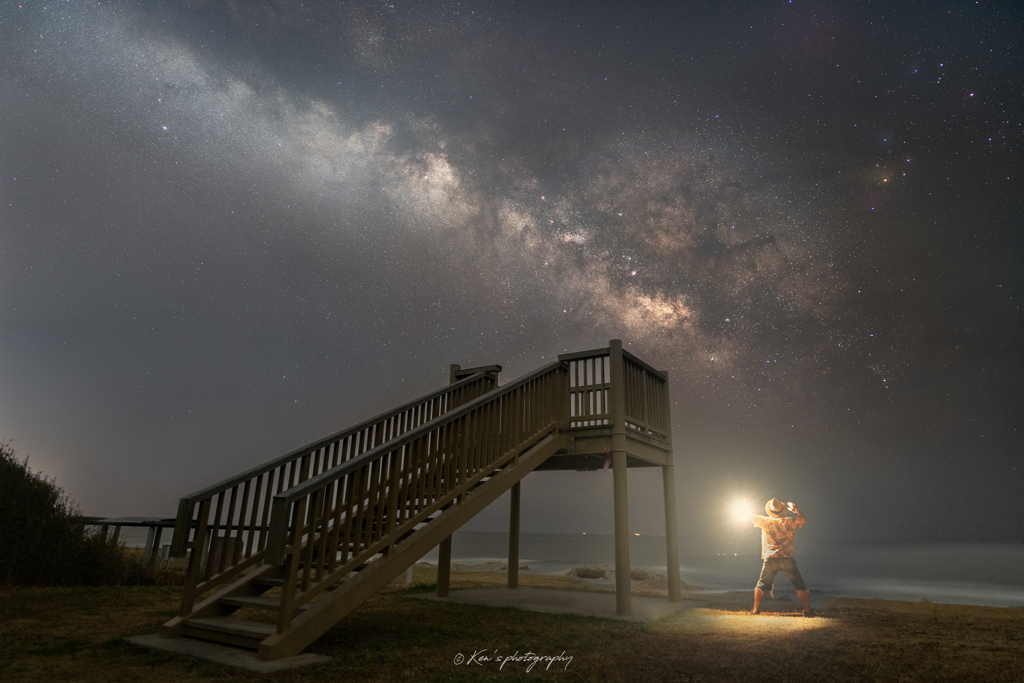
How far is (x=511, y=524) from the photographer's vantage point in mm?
12039

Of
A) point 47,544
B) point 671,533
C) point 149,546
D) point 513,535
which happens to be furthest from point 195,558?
point 671,533

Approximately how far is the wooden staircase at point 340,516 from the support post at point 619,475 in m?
1.05

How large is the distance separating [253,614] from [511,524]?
18.1 feet

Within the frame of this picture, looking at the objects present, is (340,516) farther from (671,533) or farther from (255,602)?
(671,533)

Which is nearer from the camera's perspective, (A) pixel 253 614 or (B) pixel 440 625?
(B) pixel 440 625

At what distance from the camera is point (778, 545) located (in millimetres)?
9242

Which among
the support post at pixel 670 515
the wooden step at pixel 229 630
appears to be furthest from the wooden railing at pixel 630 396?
the wooden step at pixel 229 630

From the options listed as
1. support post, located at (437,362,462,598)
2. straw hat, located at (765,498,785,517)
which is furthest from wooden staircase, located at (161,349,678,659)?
Answer: straw hat, located at (765,498,785,517)

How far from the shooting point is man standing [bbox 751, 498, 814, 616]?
9156 mm

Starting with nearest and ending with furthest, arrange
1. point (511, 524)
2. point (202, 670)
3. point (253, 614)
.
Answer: point (202, 670) → point (253, 614) → point (511, 524)

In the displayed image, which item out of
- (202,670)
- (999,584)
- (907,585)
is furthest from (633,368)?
(999,584)

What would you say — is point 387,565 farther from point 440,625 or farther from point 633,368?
point 633,368

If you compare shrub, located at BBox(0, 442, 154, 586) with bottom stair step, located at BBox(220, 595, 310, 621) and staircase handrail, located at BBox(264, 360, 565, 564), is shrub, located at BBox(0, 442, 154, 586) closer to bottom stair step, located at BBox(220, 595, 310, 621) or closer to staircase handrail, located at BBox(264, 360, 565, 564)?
bottom stair step, located at BBox(220, 595, 310, 621)

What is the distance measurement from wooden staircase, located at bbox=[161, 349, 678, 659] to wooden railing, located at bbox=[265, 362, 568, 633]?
1cm
